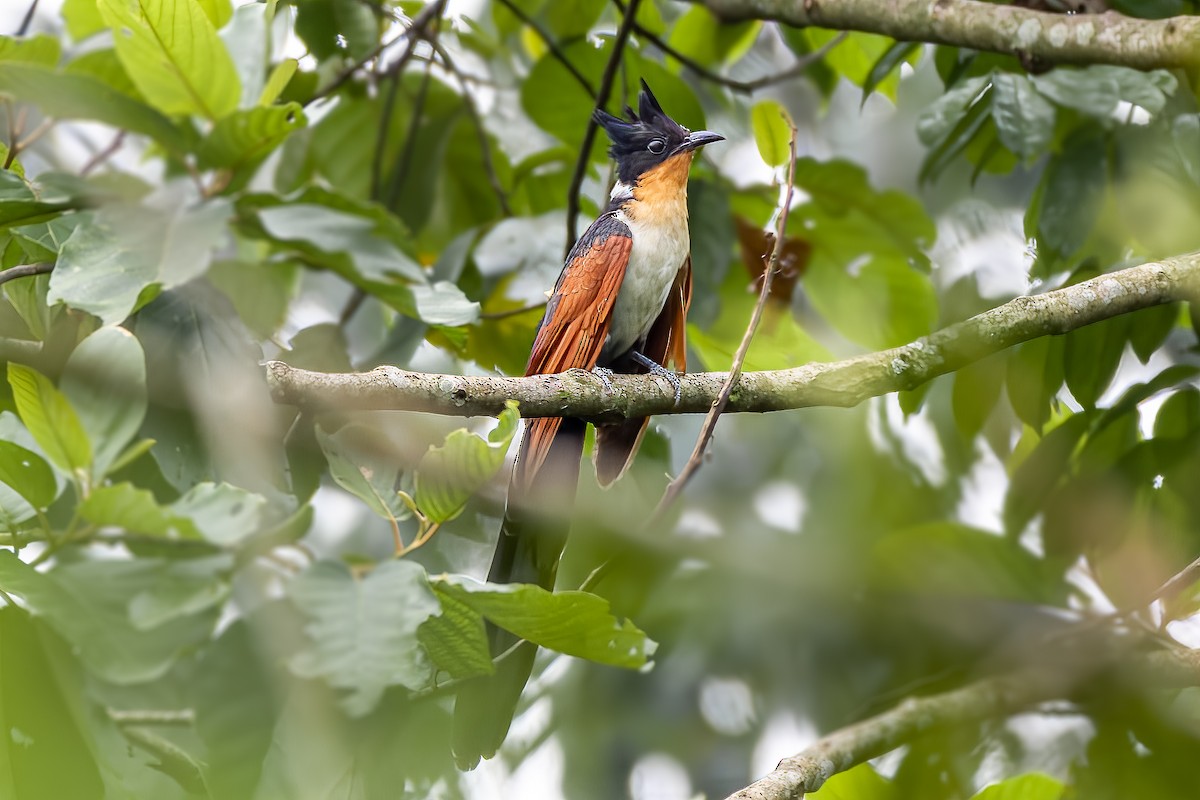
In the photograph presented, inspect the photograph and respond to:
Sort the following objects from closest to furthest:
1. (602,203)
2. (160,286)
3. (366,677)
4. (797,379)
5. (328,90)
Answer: (366,677), (160,286), (797,379), (328,90), (602,203)

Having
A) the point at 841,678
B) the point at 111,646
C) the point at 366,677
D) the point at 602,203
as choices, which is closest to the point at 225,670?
the point at 111,646

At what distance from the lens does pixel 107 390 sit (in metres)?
1.34

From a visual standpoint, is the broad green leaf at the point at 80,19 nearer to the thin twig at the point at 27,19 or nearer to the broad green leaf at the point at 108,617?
the thin twig at the point at 27,19

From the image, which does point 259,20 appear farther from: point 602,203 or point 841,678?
point 841,678

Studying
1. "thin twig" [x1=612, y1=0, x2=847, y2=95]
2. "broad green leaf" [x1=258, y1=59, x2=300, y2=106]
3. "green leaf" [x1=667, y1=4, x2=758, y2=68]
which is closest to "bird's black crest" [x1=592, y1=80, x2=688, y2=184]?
"thin twig" [x1=612, y1=0, x2=847, y2=95]

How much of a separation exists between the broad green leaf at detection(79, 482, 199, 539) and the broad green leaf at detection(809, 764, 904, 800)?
1.66 meters

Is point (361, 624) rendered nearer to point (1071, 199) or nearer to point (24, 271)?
point (24, 271)

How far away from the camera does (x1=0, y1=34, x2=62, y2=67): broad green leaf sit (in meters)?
2.66

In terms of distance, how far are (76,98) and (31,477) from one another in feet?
3.30

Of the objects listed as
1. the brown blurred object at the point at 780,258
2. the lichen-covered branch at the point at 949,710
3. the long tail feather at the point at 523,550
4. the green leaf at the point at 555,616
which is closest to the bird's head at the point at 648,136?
the brown blurred object at the point at 780,258

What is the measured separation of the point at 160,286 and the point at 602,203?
2.10m

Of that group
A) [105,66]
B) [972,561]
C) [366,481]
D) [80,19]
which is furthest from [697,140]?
[80,19]

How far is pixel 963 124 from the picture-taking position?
306 centimetres

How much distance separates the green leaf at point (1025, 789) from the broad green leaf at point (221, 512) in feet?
5.51
